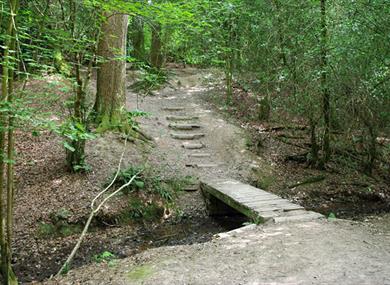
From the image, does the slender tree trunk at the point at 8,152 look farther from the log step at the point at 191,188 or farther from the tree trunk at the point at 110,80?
the tree trunk at the point at 110,80

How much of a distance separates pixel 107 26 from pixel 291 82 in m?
5.03

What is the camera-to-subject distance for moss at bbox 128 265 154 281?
15.2 ft

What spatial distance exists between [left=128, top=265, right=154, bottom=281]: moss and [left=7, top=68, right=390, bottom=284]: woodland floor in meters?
Answer: 0.04

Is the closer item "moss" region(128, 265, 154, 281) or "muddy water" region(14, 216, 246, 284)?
"moss" region(128, 265, 154, 281)

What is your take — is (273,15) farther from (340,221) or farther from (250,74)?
(340,221)

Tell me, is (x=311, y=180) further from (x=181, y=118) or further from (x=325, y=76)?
(x=181, y=118)

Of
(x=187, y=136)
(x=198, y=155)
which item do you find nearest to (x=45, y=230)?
(x=198, y=155)

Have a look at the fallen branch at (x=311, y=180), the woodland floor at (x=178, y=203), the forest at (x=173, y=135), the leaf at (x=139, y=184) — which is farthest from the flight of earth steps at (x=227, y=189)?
the fallen branch at (x=311, y=180)

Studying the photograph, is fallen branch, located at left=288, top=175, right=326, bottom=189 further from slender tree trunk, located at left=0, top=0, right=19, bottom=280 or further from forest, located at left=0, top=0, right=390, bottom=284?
slender tree trunk, located at left=0, top=0, right=19, bottom=280

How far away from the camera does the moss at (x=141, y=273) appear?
183 inches

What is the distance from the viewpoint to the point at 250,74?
13031 millimetres

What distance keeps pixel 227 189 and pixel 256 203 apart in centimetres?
125

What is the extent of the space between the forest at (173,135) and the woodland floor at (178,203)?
0.13 feet

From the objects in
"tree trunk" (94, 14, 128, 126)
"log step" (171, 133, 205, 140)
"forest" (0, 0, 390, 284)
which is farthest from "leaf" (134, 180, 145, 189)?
"log step" (171, 133, 205, 140)
